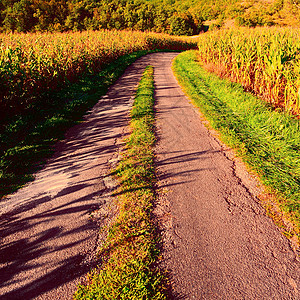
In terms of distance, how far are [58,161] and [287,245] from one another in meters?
4.07

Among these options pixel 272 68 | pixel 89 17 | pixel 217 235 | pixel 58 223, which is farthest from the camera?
pixel 89 17

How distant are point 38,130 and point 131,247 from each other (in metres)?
4.29

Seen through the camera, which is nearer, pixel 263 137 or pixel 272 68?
pixel 263 137

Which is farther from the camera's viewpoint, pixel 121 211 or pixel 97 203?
pixel 97 203

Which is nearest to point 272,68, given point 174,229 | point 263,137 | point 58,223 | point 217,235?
point 263,137

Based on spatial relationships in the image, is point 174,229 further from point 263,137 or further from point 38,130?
point 38,130

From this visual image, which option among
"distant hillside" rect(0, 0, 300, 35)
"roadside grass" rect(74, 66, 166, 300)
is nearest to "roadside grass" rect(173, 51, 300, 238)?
"roadside grass" rect(74, 66, 166, 300)

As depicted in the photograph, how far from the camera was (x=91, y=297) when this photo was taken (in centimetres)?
187

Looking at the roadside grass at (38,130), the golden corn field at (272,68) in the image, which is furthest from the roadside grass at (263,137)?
the roadside grass at (38,130)

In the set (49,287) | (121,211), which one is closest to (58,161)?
(121,211)

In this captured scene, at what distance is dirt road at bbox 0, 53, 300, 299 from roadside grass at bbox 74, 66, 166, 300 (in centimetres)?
16

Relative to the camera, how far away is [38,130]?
17.1 ft

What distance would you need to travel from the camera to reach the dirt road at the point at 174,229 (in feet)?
6.59

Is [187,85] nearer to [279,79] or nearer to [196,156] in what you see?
[279,79]
